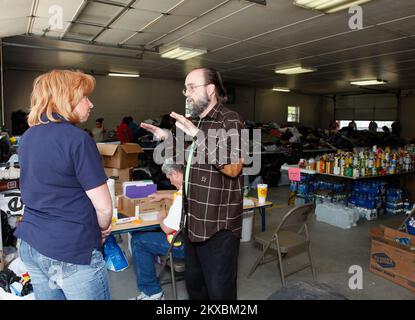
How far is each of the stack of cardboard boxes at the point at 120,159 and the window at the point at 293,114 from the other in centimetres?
1141

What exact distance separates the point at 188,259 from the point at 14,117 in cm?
811

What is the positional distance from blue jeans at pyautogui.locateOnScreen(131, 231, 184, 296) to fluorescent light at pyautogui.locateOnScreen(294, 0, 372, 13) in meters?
2.92

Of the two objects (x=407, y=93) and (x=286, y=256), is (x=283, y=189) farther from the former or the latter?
(x=407, y=93)

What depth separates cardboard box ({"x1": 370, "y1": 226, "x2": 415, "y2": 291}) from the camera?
115 inches

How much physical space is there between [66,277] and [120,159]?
309 centimetres

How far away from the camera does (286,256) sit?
3607 mm

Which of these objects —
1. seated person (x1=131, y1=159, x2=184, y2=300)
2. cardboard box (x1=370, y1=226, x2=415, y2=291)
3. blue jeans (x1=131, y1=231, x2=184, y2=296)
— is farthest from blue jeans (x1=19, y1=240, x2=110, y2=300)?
cardboard box (x1=370, y1=226, x2=415, y2=291)

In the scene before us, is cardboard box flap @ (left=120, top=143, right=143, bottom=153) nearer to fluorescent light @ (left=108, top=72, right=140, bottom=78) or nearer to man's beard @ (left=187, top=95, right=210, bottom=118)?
man's beard @ (left=187, top=95, right=210, bottom=118)

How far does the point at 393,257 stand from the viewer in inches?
120

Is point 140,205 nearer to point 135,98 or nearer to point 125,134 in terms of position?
point 125,134

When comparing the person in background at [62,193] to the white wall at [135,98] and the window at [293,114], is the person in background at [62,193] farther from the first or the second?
the window at [293,114]

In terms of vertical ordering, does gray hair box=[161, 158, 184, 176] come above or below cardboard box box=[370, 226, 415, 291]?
above

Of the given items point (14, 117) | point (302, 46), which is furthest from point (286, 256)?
point (14, 117)

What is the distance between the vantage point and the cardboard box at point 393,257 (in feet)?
9.57
